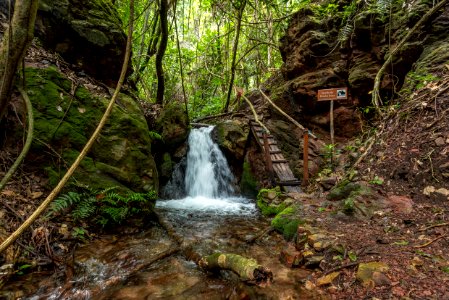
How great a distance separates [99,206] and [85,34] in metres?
4.01

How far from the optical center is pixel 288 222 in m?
4.11

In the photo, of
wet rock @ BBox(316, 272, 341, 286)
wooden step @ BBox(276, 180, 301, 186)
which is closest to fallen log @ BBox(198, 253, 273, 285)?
wet rock @ BBox(316, 272, 341, 286)

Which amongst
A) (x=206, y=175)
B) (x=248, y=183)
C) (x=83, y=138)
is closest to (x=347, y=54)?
(x=248, y=183)

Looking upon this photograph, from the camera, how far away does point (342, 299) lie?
7.58 feet

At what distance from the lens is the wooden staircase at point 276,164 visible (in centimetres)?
618

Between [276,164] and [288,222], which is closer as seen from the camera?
[288,222]

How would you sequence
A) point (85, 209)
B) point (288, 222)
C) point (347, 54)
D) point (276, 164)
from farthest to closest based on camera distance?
point (347, 54)
point (276, 164)
point (288, 222)
point (85, 209)

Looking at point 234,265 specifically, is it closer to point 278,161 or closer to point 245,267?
point 245,267

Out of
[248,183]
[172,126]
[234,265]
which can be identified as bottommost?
[234,265]

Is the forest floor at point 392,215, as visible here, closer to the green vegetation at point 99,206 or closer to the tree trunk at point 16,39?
the green vegetation at point 99,206

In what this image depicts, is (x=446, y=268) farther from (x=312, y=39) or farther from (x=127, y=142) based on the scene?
(x=312, y=39)

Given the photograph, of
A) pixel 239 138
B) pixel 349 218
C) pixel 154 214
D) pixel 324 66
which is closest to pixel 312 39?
pixel 324 66

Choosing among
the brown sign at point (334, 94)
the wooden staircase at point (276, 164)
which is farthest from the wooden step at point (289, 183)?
the brown sign at point (334, 94)

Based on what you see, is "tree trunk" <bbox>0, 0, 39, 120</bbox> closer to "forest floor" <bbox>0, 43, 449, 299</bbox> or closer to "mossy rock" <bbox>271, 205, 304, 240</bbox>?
"forest floor" <bbox>0, 43, 449, 299</bbox>
